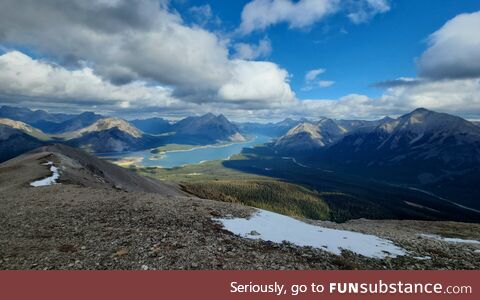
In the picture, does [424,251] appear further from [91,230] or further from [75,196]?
[75,196]

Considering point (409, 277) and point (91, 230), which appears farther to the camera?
point (91, 230)

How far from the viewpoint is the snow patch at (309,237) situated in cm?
2081

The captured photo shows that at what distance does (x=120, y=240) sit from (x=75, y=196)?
58.6ft

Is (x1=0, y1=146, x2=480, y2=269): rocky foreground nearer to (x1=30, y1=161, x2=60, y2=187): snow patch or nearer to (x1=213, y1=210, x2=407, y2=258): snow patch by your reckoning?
(x1=213, y1=210, x2=407, y2=258): snow patch

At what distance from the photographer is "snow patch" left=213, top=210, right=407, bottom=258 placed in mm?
20812

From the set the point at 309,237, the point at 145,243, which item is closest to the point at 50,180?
the point at 145,243

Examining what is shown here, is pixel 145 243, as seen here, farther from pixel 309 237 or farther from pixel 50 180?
pixel 50 180

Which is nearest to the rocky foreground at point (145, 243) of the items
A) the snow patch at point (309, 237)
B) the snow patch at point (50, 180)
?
the snow patch at point (309, 237)

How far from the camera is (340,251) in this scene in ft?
65.5

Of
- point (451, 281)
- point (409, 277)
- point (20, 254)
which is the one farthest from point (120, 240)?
point (451, 281)

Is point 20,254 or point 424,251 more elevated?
point 20,254

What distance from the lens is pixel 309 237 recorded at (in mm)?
23094

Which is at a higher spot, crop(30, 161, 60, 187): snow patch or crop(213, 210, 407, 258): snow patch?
crop(213, 210, 407, 258): snow patch

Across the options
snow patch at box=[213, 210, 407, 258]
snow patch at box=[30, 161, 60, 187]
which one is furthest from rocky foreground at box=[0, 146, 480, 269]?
snow patch at box=[30, 161, 60, 187]
